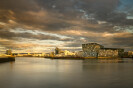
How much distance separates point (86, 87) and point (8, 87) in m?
9.46

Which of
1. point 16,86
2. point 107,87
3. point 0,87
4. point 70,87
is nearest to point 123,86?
point 107,87

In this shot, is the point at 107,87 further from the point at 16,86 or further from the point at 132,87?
the point at 16,86

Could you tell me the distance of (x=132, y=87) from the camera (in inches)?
714

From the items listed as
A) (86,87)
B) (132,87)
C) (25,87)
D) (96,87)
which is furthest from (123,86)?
(25,87)

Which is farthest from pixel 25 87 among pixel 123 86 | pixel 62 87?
pixel 123 86

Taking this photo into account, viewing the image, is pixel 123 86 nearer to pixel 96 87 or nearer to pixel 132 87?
pixel 132 87

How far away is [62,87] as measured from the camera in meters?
18.2

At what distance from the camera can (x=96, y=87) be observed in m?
18.1

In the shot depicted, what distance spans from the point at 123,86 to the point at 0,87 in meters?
15.1

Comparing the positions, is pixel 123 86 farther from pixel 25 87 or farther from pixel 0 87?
pixel 0 87

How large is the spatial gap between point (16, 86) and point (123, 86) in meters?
13.4

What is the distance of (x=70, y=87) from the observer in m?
18.2

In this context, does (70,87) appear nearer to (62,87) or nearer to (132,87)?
(62,87)

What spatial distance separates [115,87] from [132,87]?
2.03 metres
